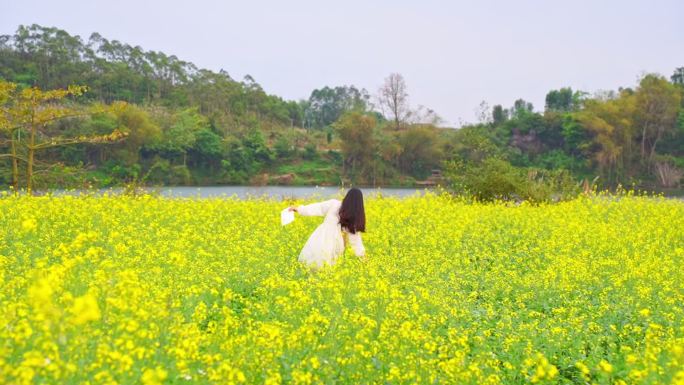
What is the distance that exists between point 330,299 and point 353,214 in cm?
262

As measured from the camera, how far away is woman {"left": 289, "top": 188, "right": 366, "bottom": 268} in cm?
754

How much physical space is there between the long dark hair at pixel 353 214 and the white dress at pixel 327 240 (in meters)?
0.09

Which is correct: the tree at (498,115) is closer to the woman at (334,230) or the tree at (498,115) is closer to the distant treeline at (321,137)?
the distant treeline at (321,137)

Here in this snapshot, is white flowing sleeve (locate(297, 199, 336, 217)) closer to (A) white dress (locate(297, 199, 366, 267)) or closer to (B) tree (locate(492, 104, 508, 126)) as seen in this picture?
(A) white dress (locate(297, 199, 366, 267))

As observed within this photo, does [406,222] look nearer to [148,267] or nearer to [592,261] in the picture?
[592,261]

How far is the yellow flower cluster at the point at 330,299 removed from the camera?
3.12m

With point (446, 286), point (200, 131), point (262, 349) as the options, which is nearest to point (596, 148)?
point (200, 131)

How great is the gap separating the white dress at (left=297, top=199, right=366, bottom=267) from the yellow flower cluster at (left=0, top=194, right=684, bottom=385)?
0.17 meters

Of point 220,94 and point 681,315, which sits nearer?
point 681,315

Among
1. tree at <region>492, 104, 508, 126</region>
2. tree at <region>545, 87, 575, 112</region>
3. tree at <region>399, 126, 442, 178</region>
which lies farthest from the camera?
tree at <region>545, 87, 575, 112</region>

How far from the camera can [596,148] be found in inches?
1789

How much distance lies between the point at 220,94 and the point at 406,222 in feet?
150

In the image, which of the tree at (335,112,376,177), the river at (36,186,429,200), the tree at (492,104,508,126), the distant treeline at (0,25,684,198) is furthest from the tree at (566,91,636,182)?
the river at (36,186,429,200)

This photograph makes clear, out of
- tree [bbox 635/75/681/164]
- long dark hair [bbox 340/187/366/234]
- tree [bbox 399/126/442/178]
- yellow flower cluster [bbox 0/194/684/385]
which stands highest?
tree [bbox 635/75/681/164]
